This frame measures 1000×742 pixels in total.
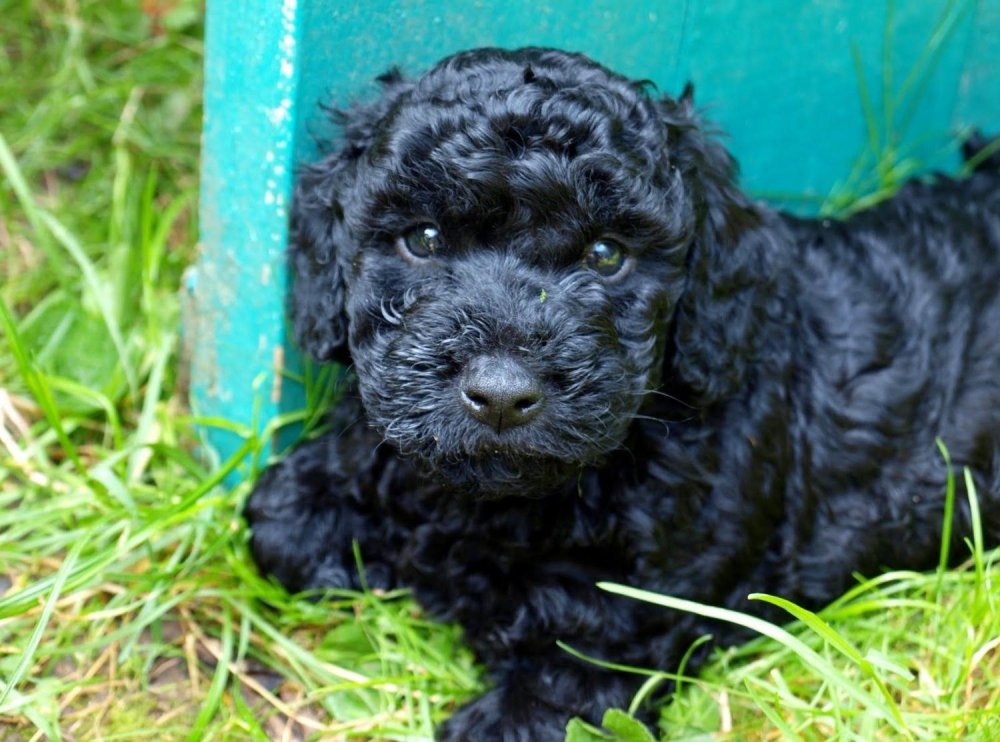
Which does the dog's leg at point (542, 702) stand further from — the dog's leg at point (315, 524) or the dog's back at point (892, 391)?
the dog's back at point (892, 391)

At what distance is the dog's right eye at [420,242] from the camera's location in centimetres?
273

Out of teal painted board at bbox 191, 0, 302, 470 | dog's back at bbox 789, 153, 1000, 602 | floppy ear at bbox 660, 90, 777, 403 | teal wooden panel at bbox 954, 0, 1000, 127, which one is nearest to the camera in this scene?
floppy ear at bbox 660, 90, 777, 403

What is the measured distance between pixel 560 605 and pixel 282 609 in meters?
0.76

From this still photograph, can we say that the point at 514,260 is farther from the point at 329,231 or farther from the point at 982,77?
the point at 982,77

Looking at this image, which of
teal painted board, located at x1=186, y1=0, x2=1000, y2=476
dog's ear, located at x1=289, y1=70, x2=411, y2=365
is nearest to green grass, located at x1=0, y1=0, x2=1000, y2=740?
teal painted board, located at x1=186, y1=0, x2=1000, y2=476

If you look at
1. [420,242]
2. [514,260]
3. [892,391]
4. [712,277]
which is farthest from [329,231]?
[892,391]

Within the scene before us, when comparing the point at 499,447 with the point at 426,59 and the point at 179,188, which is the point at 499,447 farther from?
the point at 179,188

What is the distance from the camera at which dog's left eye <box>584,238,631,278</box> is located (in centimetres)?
273

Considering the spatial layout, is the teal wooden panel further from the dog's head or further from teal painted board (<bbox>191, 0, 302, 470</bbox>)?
teal painted board (<bbox>191, 0, 302, 470</bbox>)

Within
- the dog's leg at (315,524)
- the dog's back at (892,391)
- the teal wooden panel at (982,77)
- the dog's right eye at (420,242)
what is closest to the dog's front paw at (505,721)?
the dog's leg at (315,524)

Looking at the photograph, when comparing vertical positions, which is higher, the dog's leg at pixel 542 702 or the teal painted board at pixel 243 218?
the teal painted board at pixel 243 218

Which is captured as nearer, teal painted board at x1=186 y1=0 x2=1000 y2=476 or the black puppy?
the black puppy

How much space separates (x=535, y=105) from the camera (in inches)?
104

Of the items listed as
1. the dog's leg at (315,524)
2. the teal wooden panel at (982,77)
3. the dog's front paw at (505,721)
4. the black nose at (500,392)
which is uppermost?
the teal wooden panel at (982,77)
